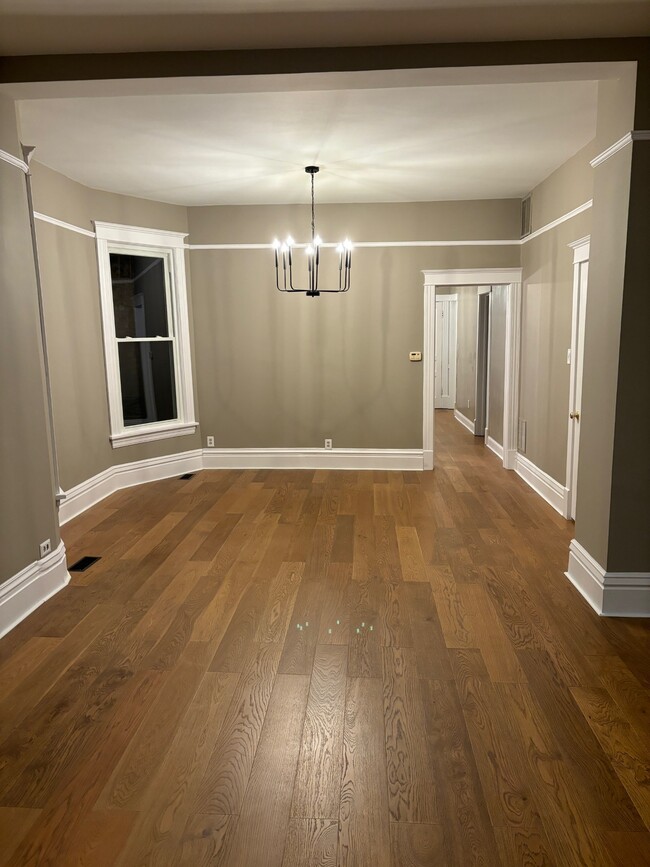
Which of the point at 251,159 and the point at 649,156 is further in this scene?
the point at 251,159

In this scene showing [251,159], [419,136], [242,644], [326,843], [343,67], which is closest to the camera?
[326,843]

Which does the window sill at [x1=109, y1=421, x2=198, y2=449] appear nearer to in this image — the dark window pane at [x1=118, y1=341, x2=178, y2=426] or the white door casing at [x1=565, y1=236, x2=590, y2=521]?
the dark window pane at [x1=118, y1=341, x2=178, y2=426]

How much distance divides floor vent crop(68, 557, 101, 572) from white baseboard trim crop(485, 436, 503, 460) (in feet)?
15.1

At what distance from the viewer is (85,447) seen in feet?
17.3

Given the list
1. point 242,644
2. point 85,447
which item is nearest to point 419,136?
point 242,644

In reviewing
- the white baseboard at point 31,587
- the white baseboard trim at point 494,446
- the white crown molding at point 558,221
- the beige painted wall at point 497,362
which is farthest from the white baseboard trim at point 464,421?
the white baseboard at point 31,587

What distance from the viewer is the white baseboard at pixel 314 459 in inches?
255

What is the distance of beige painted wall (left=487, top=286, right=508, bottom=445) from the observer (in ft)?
22.1

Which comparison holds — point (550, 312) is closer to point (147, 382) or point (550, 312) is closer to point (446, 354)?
point (147, 382)

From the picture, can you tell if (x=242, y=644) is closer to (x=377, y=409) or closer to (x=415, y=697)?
(x=415, y=697)

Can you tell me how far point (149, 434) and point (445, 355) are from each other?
6975 mm

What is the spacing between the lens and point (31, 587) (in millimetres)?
3275

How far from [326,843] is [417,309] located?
5.20 m

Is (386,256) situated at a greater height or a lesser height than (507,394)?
greater
